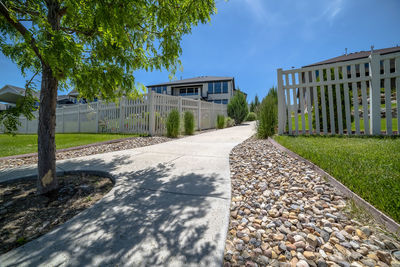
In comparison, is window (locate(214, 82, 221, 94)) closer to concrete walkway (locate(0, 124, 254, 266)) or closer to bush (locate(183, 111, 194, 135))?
bush (locate(183, 111, 194, 135))

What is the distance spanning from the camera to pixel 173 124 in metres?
6.47

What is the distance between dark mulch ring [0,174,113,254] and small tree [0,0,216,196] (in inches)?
7.7

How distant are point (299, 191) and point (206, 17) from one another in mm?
2246

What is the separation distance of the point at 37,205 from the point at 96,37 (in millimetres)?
1944

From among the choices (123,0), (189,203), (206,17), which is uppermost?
(206,17)

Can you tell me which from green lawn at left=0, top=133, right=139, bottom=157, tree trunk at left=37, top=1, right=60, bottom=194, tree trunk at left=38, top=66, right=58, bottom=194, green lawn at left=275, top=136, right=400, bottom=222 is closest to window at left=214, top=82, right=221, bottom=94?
green lawn at left=0, top=133, right=139, bottom=157

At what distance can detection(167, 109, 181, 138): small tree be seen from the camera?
21.2 ft

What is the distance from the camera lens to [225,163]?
2.85 metres

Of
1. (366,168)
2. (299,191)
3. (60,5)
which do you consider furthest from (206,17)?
(366,168)

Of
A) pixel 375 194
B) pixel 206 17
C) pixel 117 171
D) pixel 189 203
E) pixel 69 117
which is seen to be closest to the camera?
pixel 375 194

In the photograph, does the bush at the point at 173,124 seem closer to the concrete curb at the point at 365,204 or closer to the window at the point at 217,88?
the concrete curb at the point at 365,204

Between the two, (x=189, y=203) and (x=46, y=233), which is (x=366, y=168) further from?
(x=46, y=233)

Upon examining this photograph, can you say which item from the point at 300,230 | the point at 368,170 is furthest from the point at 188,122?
the point at 300,230

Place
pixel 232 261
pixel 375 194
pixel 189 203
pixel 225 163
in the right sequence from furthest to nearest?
1. pixel 225 163
2. pixel 189 203
3. pixel 375 194
4. pixel 232 261
